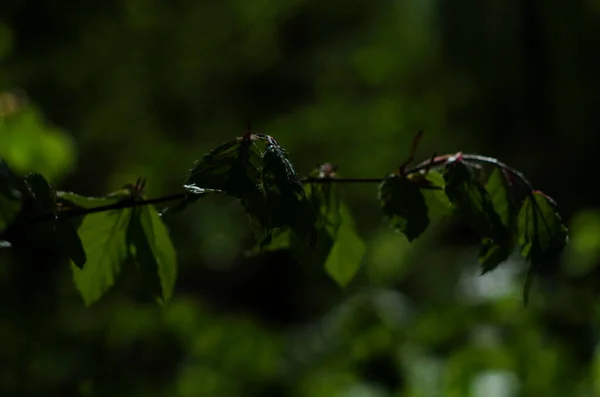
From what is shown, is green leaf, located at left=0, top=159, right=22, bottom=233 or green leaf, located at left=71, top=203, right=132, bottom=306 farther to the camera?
green leaf, located at left=71, top=203, right=132, bottom=306

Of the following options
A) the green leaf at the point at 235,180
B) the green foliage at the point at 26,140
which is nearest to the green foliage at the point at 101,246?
the green leaf at the point at 235,180

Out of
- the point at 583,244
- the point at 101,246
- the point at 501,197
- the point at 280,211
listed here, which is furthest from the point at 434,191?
the point at 583,244

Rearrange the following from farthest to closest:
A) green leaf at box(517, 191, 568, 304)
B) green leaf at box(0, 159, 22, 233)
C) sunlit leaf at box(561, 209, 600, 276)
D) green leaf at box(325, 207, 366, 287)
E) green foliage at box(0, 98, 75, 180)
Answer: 1. sunlit leaf at box(561, 209, 600, 276)
2. green foliage at box(0, 98, 75, 180)
3. green leaf at box(325, 207, 366, 287)
4. green leaf at box(517, 191, 568, 304)
5. green leaf at box(0, 159, 22, 233)

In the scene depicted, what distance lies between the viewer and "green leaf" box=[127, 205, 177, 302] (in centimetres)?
62

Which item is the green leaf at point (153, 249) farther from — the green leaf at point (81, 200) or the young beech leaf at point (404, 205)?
the young beech leaf at point (404, 205)

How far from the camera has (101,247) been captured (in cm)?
64

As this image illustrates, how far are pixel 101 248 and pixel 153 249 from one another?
0.05 meters

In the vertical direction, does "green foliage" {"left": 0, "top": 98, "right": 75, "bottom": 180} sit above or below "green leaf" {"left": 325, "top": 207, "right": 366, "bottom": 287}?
above

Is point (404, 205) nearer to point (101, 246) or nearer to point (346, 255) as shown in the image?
point (346, 255)

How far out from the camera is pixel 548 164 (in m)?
2.51

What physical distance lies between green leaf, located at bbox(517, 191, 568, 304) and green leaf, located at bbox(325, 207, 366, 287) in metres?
0.17

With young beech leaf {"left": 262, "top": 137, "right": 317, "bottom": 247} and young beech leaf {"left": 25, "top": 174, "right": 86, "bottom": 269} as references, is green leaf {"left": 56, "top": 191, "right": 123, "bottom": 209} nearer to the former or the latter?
young beech leaf {"left": 25, "top": 174, "right": 86, "bottom": 269}

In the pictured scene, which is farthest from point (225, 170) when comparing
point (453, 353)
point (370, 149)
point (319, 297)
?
point (319, 297)

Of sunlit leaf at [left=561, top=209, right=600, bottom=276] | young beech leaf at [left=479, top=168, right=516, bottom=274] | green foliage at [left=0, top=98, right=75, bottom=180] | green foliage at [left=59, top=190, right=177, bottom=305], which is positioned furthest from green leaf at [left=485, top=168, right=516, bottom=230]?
sunlit leaf at [left=561, top=209, right=600, bottom=276]
